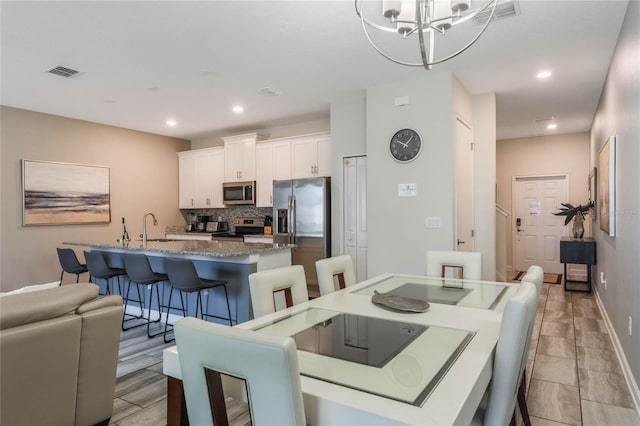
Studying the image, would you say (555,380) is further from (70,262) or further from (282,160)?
(70,262)

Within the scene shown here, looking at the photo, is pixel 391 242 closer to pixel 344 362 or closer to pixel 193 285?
pixel 193 285

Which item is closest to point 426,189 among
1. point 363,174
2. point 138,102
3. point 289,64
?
point 363,174

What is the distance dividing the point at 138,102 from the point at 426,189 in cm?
382

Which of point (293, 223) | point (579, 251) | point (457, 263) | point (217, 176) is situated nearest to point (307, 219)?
point (293, 223)

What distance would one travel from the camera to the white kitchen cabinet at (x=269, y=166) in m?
5.98

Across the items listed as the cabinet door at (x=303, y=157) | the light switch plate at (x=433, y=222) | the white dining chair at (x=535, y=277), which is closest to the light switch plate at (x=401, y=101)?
the light switch plate at (x=433, y=222)

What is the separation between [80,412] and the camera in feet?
6.47

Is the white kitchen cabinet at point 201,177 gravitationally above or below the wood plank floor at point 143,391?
above

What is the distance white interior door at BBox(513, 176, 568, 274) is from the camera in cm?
726

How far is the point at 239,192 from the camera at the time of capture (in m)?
6.50

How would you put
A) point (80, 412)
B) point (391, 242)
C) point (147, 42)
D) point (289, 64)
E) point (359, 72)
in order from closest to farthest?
point (80, 412) → point (147, 42) → point (289, 64) → point (359, 72) → point (391, 242)

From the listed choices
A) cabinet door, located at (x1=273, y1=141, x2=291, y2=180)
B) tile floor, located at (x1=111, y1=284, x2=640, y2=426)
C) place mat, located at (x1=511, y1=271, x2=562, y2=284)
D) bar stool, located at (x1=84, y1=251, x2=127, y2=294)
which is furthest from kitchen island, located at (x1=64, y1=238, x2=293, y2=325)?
place mat, located at (x1=511, y1=271, x2=562, y2=284)

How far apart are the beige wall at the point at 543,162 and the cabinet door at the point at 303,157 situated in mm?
4281

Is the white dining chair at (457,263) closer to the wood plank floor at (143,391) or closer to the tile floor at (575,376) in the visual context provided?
the tile floor at (575,376)
